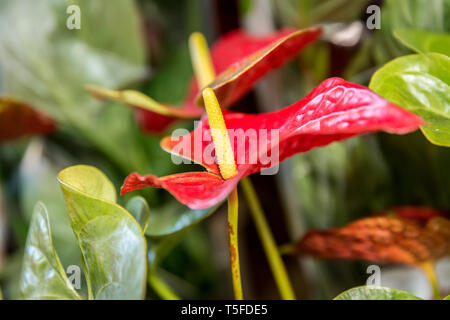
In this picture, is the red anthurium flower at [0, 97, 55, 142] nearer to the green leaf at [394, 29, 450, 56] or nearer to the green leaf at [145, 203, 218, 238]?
the green leaf at [145, 203, 218, 238]

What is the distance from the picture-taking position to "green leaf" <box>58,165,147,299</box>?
232 millimetres

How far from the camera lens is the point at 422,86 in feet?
0.85

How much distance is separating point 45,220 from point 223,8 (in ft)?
1.75

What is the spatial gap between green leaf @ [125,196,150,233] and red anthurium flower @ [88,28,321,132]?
9cm

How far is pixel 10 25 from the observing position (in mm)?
551

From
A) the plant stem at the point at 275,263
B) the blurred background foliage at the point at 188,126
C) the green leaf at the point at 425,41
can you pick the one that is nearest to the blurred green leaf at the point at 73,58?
the blurred background foliage at the point at 188,126

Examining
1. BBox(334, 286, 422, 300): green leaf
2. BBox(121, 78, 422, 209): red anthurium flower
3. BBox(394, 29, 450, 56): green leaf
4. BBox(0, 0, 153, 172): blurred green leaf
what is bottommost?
BBox(334, 286, 422, 300): green leaf

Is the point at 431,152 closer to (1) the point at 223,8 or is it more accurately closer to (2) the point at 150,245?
(2) the point at 150,245

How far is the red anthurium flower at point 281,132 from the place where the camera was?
0.20 metres

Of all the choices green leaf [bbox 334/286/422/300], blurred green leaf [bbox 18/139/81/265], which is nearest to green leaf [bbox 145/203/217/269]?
green leaf [bbox 334/286/422/300]

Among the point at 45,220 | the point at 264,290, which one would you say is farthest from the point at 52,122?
the point at 264,290

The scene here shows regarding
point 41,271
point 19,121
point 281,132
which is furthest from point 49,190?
point 281,132

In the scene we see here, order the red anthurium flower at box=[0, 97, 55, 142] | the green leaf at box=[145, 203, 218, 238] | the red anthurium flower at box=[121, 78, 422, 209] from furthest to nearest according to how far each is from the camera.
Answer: the red anthurium flower at box=[0, 97, 55, 142] < the green leaf at box=[145, 203, 218, 238] < the red anthurium flower at box=[121, 78, 422, 209]

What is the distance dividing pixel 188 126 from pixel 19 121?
9.4 inches
